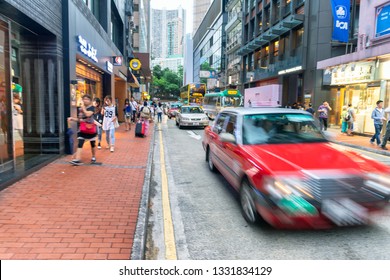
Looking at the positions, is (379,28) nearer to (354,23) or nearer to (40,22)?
(354,23)

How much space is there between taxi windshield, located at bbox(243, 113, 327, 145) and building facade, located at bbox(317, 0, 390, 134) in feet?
38.2

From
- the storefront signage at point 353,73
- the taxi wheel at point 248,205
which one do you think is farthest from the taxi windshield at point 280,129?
the storefront signage at point 353,73

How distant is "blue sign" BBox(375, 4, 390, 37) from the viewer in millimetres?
14900

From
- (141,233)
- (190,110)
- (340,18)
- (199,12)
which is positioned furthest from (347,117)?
(199,12)

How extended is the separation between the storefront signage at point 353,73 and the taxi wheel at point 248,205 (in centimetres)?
1450

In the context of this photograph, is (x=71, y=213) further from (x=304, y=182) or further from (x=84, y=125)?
(x=84, y=125)

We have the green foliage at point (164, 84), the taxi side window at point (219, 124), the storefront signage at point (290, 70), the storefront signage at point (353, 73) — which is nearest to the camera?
the taxi side window at point (219, 124)

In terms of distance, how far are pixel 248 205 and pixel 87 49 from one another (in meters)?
9.13

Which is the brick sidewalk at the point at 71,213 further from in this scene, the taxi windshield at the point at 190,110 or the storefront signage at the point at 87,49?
the taxi windshield at the point at 190,110

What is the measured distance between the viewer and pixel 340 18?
19.1 meters

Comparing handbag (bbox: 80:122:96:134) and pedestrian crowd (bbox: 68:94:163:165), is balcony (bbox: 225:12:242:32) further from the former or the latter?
handbag (bbox: 80:122:96:134)

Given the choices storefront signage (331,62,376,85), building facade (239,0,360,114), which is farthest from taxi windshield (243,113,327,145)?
building facade (239,0,360,114)

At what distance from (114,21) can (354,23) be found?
17.0 metres

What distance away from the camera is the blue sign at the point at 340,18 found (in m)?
18.9
